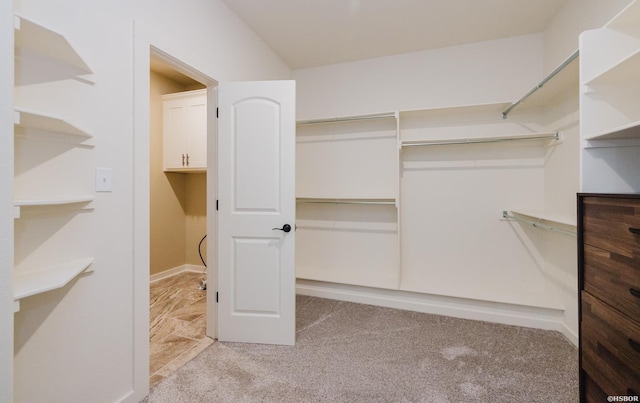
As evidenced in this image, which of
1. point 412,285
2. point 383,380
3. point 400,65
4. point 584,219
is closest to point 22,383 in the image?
point 383,380

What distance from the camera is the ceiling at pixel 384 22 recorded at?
2.25 m

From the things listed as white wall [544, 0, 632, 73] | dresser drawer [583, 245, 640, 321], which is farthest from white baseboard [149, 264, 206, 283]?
white wall [544, 0, 632, 73]

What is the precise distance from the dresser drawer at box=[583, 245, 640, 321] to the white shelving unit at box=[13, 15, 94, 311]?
7.28ft

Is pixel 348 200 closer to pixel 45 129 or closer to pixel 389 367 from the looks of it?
pixel 389 367

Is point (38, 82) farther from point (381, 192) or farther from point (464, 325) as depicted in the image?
point (464, 325)

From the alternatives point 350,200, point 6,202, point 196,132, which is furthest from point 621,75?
point 196,132

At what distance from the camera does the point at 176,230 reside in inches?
158

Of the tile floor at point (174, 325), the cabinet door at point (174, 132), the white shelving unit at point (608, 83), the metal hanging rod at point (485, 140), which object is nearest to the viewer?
the white shelving unit at point (608, 83)

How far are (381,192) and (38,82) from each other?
279 centimetres

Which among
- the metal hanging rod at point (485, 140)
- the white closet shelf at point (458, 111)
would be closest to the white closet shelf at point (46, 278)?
the metal hanging rod at point (485, 140)

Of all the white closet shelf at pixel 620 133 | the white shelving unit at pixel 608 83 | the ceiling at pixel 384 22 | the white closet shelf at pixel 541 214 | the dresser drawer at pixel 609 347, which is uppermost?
the ceiling at pixel 384 22

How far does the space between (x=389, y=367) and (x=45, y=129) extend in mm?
2371

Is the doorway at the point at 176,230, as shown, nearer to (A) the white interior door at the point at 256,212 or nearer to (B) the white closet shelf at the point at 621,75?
(A) the white interior door at the point at 256,212

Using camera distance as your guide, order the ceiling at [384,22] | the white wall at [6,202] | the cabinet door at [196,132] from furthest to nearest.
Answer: the cabinet door at [196,132] → the ceiling at [384,22] → the white wall at [6,202]
